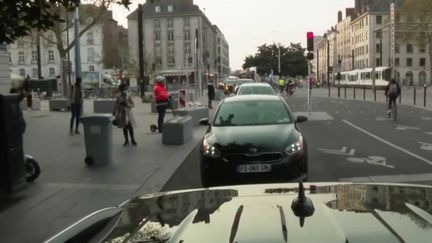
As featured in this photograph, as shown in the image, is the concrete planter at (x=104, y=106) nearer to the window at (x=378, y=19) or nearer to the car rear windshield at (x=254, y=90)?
the car rear windshield at (x=254, y=90)

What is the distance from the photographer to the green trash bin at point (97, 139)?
1118 centimetres

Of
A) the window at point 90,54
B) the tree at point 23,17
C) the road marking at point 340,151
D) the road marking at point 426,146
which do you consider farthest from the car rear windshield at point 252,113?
the window at point 90,54

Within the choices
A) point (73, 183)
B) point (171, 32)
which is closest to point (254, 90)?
point (73, 183)

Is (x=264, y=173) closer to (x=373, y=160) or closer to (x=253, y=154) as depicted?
(x=253, y=154)

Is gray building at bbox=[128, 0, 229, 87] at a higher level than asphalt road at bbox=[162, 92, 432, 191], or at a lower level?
higher

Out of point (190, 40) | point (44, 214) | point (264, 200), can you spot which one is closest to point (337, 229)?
point (264, 200)

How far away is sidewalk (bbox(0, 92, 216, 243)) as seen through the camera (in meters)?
7.00

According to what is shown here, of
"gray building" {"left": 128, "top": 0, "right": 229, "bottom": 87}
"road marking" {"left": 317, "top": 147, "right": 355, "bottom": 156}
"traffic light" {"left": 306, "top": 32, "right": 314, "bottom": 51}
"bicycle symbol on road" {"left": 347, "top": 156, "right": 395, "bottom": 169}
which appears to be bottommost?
"bicycle symbol on road" {"left": 347, "top": 156, "right": 395, "bottom": 169}

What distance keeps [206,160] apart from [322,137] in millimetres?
8198

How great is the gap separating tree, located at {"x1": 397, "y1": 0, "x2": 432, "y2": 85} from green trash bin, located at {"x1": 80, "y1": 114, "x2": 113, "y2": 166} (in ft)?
210

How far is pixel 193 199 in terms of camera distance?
113 inches

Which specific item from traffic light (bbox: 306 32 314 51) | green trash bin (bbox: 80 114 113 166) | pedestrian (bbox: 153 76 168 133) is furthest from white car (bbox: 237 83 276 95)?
green trash bin (bbox: 80 114 113 166)

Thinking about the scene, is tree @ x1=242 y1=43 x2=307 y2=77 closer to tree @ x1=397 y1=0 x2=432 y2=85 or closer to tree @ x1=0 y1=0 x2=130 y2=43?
tree @ x1=397 y1=0 x2=432 y2=85

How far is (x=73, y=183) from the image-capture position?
9.52m
